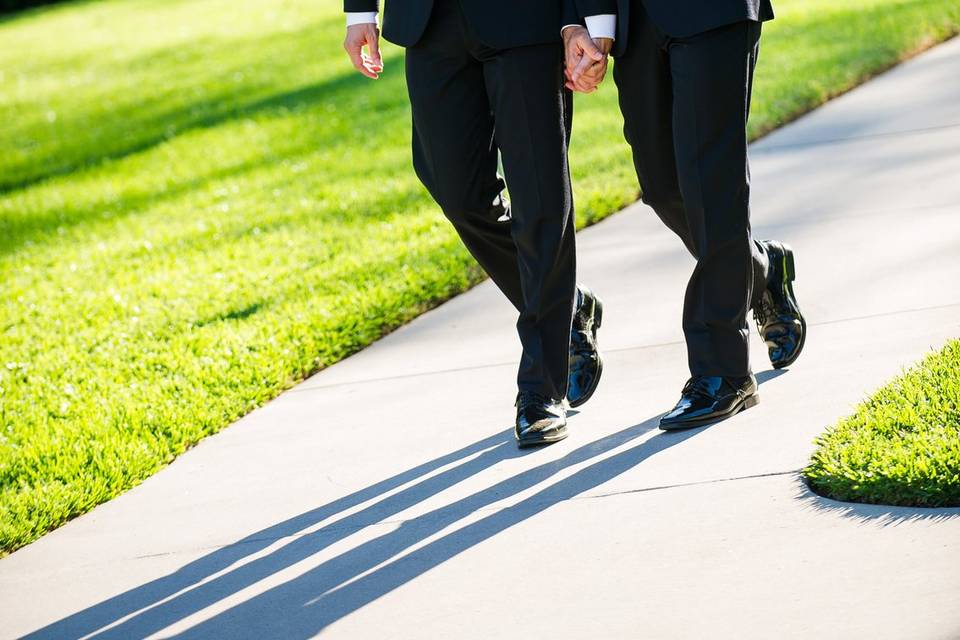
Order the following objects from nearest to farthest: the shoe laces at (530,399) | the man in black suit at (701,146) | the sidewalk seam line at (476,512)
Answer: the sidewalk seam line at (476,512) < the man in black suit at (701,146) < the shoe laces at (530,399)

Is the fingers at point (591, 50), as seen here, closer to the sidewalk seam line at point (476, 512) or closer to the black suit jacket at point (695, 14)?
the black suit jacket at point (695, 14)

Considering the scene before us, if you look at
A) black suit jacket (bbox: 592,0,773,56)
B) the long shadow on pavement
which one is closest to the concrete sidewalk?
the long shadow on pavement

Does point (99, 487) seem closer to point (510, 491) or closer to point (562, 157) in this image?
point (510, 491)

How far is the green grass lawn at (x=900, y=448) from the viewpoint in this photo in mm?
2910

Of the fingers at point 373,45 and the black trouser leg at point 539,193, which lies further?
the fingers at point 373,45

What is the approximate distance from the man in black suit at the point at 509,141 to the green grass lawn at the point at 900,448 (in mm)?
844

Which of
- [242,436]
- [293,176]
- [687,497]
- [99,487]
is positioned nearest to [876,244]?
[687,497]

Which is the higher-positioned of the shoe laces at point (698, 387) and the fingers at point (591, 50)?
the fingers at point (591, 50)

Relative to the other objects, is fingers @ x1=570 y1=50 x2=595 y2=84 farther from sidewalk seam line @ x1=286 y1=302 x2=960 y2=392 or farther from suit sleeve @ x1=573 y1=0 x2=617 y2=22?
sidewalk seam line @ x1=286 y1=302 x2=960 y2=392

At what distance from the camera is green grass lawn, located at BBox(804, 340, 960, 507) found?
291cm

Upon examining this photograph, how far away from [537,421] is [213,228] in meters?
→ 4.42

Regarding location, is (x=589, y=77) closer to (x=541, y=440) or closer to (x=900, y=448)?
(x=541, y=440)

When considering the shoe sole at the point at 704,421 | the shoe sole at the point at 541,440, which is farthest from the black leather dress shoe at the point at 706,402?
the shoe sole at the point at 541,440

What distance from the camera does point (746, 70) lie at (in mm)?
3428
